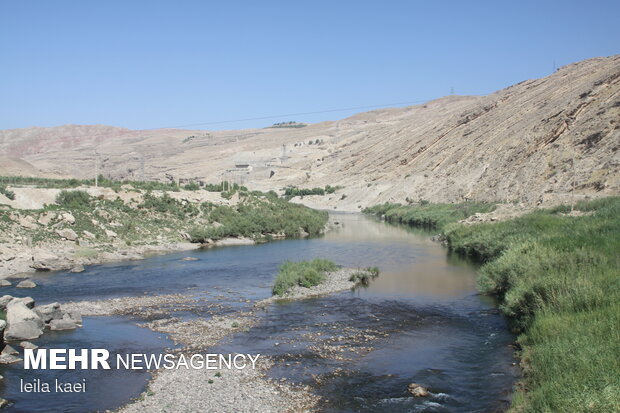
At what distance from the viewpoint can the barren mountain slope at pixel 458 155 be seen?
4550 cm

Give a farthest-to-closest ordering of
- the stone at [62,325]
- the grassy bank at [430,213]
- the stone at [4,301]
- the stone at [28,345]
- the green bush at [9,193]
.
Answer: the grassy bank at [430,213] → the green bush at [9,193] → the stone at [4,301] → the stone at [62,325] → the stone at [28,345]

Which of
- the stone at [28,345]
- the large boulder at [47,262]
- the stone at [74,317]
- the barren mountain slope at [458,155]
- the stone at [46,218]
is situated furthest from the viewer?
the barren mountain slope at [458,155]

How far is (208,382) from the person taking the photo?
11.5 m

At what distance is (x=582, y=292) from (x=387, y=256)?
17.3 meters

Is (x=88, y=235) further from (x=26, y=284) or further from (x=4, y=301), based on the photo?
(x=4, y=301)

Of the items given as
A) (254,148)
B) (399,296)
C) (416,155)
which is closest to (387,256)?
(399,296)

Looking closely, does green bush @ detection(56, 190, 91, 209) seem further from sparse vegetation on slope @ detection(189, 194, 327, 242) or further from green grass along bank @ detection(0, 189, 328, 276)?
sparse vegetation on slope @ detection(189, 194, 327, 242)

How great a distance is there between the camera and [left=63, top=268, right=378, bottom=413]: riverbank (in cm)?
1045

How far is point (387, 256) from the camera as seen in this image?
2969 cm

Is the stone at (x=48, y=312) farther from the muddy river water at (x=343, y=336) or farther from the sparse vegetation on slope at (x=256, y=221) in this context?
the sparse vegetation on slope at (x=256, y=221)

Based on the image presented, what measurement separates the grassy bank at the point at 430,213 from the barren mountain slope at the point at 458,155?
3.02 metres

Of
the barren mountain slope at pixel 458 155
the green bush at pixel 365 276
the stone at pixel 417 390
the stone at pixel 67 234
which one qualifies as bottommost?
the green bush at pixel 365 276

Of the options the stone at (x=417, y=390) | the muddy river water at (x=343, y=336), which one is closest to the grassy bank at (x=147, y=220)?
the muddy river water at (x=343, y=336)

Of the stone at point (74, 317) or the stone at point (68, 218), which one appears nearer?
the stone at point (74, 317)
